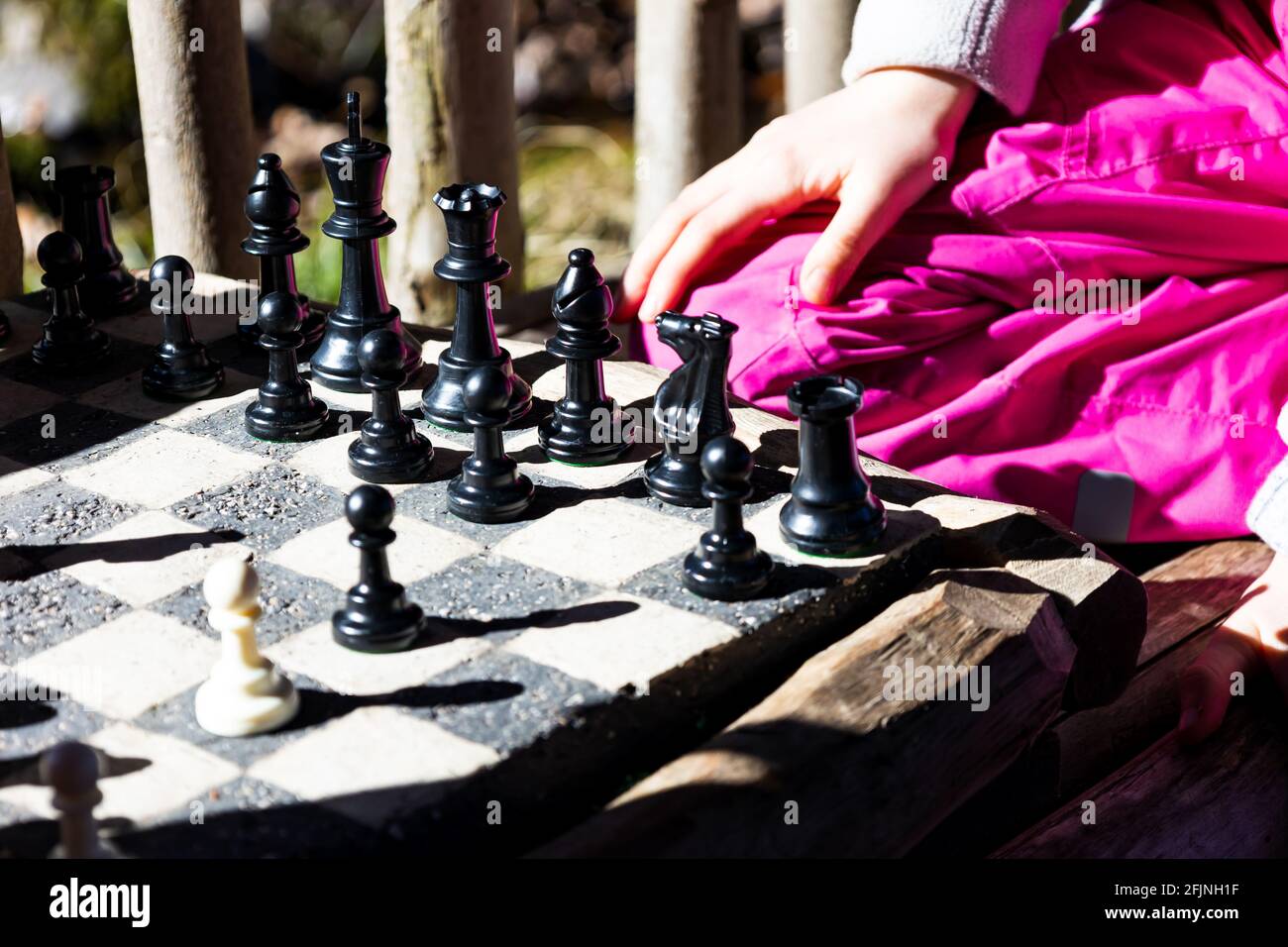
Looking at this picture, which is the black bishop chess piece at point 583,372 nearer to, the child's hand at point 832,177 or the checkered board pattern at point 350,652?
the checkered board pattern at point 350,652

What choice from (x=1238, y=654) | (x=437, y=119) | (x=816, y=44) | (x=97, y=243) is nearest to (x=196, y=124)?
(x=97, y=243)

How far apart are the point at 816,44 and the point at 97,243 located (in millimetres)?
1485

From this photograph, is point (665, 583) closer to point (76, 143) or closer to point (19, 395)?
point (19, 395)

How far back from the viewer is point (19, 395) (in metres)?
2.03

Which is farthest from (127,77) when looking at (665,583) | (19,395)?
(665,583)

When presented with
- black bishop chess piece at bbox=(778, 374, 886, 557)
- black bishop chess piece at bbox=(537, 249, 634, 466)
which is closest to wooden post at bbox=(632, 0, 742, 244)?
black bishop chess piece at bbox=(537, 249, 634, 466)

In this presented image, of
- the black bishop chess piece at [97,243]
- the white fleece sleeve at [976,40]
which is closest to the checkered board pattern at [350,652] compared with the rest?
the black bishop chess piece at [97,243]

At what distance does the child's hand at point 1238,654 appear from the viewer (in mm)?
1712

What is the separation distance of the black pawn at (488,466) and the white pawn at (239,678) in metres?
0.39

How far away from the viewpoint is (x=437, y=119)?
263 centimetres

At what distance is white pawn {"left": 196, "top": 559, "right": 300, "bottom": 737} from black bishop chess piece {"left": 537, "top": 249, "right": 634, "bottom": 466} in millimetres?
586

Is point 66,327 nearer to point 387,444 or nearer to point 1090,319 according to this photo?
point 387,444

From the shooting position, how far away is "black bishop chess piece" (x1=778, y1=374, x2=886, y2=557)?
1.59 metres
